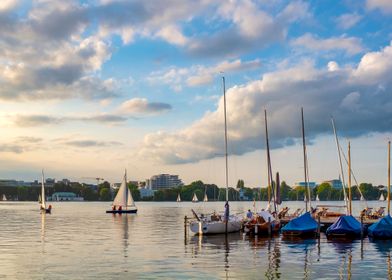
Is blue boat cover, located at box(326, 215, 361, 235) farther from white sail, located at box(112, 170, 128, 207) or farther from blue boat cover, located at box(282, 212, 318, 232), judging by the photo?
white sail, located at box(112, 170, 128, 207)

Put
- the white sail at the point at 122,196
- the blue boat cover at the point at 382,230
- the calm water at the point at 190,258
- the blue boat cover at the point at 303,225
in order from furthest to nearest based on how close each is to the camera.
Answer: the white sail at the point at 122,196
the blue boat cover at the point at 303,225
the blue boat cover at the point at 382,230
the calm water at the point at 190,258

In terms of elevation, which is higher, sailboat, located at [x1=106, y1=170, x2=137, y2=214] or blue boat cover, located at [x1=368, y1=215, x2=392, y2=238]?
sailboat, located at [x1=106, y1=170, x2=137, y2=214]

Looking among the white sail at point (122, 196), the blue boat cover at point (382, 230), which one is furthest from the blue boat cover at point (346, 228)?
the white sail at point (122, 196)

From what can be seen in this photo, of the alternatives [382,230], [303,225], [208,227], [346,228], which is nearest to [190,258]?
[208,227]

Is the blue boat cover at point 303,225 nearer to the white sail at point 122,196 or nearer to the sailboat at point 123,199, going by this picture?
the sailboat at point 123,199

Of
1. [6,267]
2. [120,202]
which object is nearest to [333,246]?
[6,267]

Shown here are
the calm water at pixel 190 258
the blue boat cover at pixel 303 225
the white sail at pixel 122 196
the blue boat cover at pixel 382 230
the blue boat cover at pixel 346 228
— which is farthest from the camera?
the white sail at pixel 122 196

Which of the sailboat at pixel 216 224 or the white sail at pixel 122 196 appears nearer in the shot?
the sailboat at pixel 216 224

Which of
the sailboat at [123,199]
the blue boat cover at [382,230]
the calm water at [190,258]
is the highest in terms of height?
the sailboat at [123,199]

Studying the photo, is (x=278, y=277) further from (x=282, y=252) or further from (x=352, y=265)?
(x=282, y=252)

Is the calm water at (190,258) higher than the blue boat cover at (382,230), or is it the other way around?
the blue boat cover at (382,230)

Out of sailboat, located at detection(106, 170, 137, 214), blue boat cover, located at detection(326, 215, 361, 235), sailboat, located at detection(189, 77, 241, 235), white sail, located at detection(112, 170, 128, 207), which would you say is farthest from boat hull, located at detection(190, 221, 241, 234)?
white sail, located at detection(112, 170, 128, 207)

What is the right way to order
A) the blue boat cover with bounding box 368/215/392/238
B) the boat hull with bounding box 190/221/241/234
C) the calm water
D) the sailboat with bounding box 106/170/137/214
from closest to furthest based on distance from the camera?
the calm water, the blue boat cover with bounding box 368/215/392/238, the boat hull with bounding box 190/221/241/234, the sailboat with bounding box 106/170/137/214

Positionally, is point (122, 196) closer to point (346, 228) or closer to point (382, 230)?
point (346, 228)
